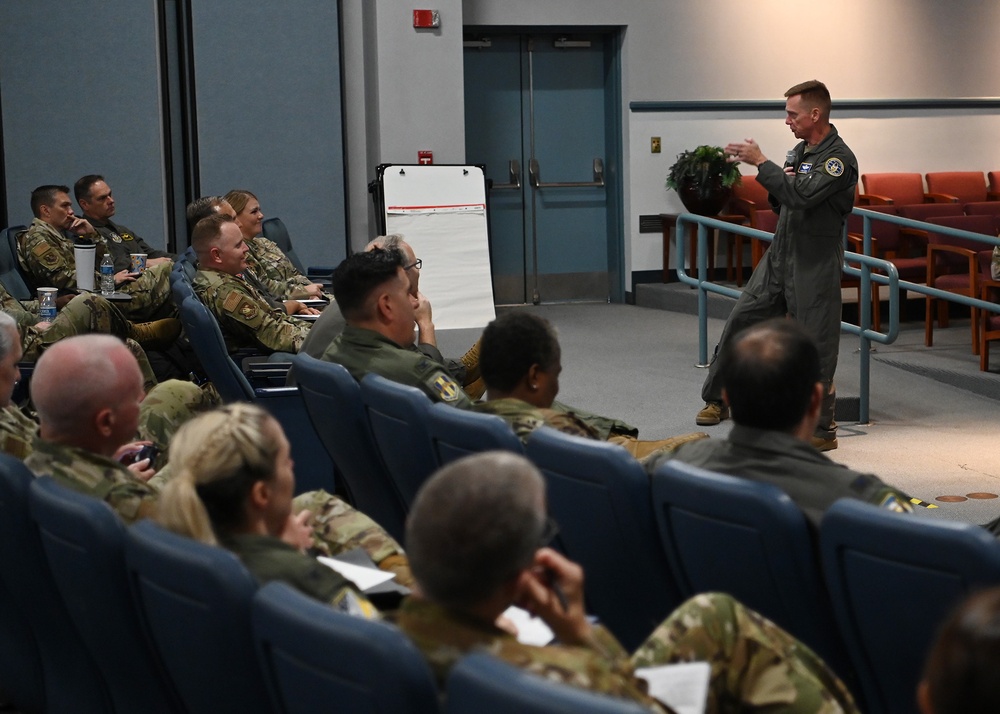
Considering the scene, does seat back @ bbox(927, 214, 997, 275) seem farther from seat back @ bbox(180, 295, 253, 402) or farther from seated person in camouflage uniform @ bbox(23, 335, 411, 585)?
seated person in camouflage uniform @ bbox(23, 335, 411, 585)

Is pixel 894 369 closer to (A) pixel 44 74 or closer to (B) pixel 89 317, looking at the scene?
(B) pixel 89 317

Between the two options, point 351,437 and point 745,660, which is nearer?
point 745,660

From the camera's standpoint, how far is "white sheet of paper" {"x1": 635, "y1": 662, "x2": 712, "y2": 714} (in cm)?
171

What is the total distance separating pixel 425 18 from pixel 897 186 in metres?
4.30


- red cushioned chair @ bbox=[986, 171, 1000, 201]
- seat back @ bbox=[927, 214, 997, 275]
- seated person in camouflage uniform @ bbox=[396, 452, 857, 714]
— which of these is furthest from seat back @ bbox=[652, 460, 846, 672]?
red cushioned chair @ bbox=[986, 171, 1000, 201]

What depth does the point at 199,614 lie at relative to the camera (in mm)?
1742

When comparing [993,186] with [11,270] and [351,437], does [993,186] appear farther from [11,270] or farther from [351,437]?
[351,437]

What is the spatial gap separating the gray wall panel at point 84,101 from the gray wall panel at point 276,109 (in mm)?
404

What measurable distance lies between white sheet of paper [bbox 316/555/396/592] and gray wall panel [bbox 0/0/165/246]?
296 inches

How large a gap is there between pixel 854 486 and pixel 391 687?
3.73ft

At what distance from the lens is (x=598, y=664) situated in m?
1.50

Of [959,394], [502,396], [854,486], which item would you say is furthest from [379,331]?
[959,394]

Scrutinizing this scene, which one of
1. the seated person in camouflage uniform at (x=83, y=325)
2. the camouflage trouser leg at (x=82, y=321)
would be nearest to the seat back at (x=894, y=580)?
the seated person in camouflage uniform at (x=83, y=325)

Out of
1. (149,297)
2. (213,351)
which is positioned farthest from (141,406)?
(149,297)
